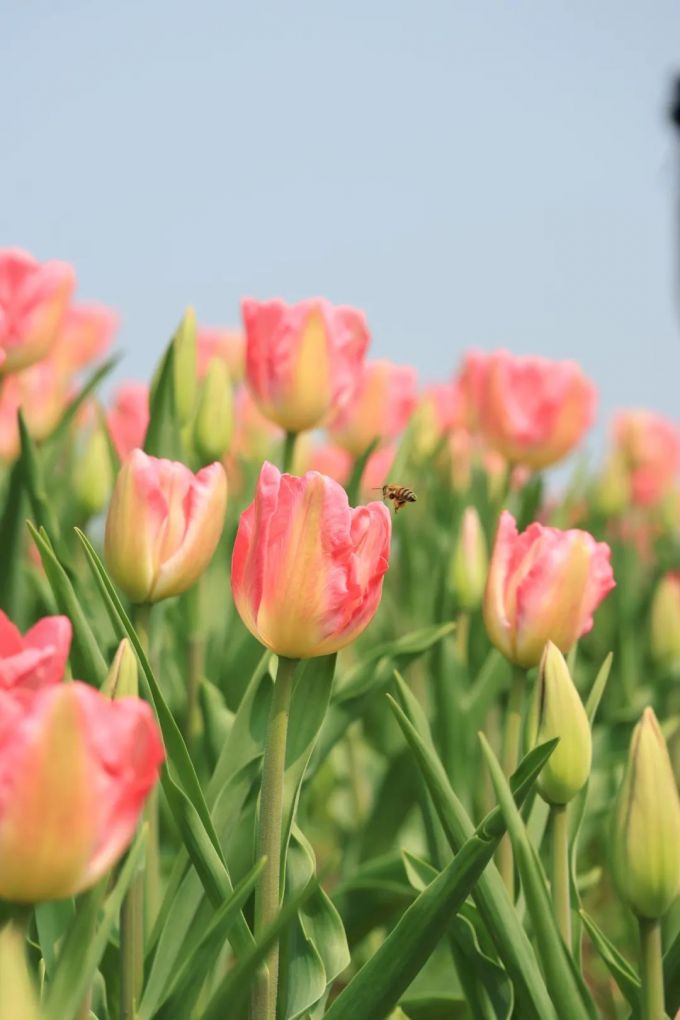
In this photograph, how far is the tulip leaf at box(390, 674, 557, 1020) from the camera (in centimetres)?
87

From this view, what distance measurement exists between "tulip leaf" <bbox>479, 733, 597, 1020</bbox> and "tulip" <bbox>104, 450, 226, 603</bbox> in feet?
0.90

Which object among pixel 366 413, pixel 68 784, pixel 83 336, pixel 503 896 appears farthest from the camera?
pixel 83 336

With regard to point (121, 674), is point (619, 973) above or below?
below

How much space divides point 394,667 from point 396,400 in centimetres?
130

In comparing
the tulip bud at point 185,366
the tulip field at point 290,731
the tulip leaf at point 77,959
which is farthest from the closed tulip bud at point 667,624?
the tulip leaf at point 77,959

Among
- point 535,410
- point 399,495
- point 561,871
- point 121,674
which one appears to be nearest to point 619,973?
point 561,871

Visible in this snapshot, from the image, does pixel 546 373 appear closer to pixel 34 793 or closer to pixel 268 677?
pixel 268 677

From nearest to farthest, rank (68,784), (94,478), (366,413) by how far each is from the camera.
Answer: (68,784)
(94,478)
(366,413)

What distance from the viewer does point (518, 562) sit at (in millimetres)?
1100

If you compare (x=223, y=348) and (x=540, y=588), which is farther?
(x=223, y=348)

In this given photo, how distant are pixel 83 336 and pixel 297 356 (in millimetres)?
1516

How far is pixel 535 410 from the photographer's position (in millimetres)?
2023

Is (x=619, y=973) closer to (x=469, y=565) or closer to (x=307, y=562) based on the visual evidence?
(x=307, y=562)

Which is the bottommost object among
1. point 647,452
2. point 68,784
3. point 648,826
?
point 647,452
